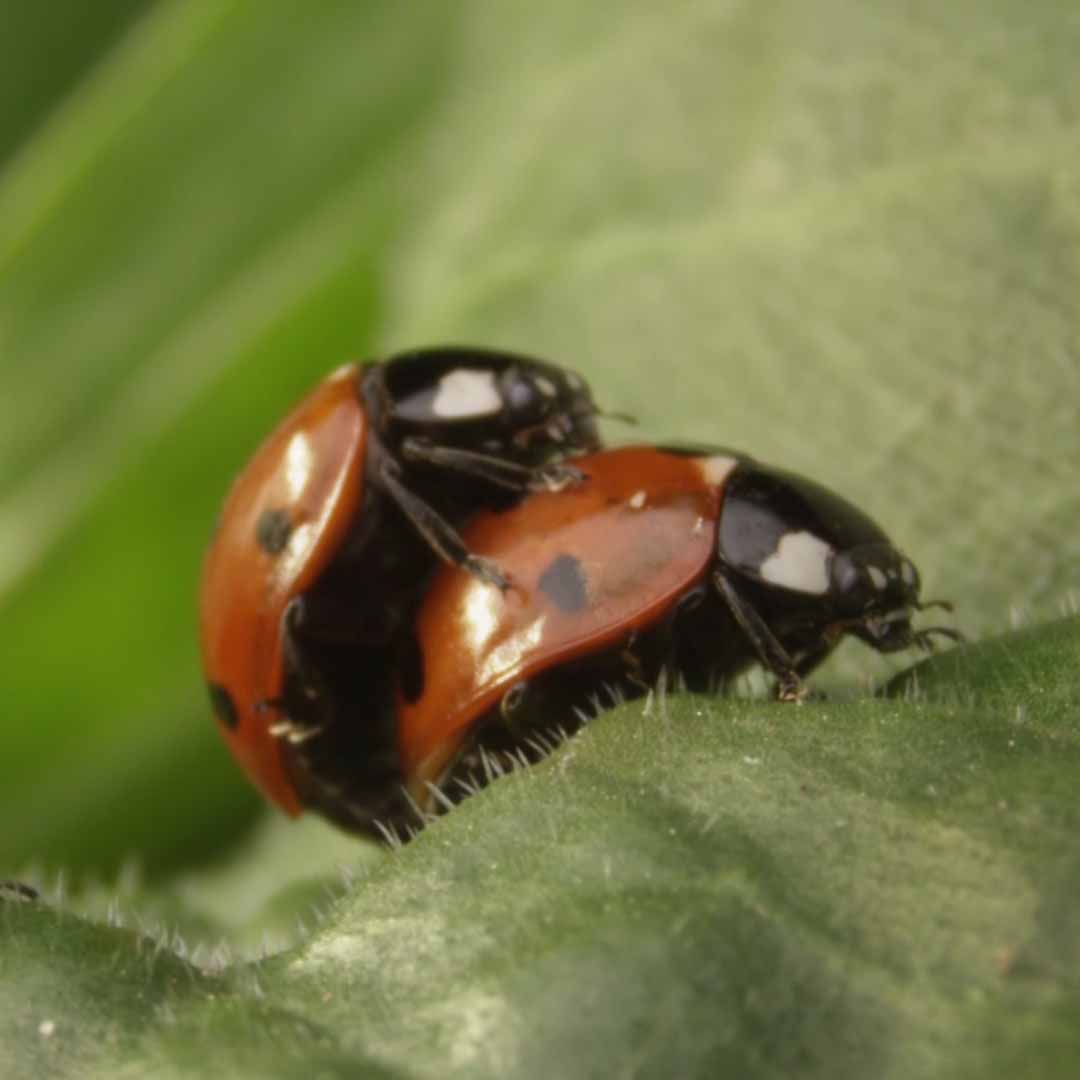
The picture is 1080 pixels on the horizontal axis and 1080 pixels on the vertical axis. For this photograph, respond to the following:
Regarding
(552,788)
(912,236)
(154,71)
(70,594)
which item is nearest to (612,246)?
(912,236)

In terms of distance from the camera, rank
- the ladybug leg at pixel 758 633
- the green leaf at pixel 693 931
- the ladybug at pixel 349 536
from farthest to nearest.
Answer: the ladybug at pixel 349 536, the ladybug leg at pixel 758 633, the green leaf at pixel 693 931

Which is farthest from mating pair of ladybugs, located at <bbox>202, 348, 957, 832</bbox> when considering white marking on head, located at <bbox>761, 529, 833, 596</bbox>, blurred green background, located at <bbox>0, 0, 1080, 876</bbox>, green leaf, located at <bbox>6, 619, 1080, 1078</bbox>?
blurred green background, located at <bbox>0, 0, 1080, 876</bbox>

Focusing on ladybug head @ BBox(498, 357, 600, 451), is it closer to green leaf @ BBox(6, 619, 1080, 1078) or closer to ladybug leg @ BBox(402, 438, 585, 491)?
ladybug leg @ BBox(402, 438, 585, 491)

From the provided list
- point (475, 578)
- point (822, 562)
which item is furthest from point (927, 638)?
point (475, 578)

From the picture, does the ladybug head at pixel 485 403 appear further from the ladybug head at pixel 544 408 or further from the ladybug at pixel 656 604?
the ladybug at pixel 656 604

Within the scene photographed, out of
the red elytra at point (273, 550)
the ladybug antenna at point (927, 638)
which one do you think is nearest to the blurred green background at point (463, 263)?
the ladybug antenna at point (927, 638)

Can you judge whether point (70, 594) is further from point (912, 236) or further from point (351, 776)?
point (912, 236)

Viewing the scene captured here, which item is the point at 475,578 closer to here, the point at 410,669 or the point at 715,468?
the point at 410,669
